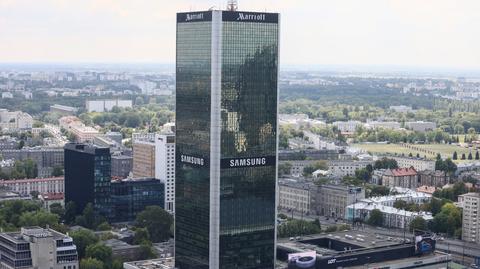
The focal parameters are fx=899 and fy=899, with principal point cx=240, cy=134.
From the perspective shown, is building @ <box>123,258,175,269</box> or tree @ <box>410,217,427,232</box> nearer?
building @ <box>123,258,175,269</box>

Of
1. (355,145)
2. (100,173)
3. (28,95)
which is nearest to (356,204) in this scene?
(100,173)

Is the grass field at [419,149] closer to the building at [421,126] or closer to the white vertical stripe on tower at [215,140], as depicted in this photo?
the building at [421,126]

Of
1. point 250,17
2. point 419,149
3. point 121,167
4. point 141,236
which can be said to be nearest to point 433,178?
point 419,149

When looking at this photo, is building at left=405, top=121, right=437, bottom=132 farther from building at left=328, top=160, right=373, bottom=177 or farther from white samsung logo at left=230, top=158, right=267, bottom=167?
white samsung logo at left=230, top=158, right=267, bottom=167

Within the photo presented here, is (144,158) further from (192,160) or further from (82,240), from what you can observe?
(192,160)

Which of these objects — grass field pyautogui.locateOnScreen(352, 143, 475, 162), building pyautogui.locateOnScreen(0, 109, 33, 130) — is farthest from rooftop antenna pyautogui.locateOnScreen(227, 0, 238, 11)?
building pyautogui.locateOnScreen(0, 109, 33, 130)
